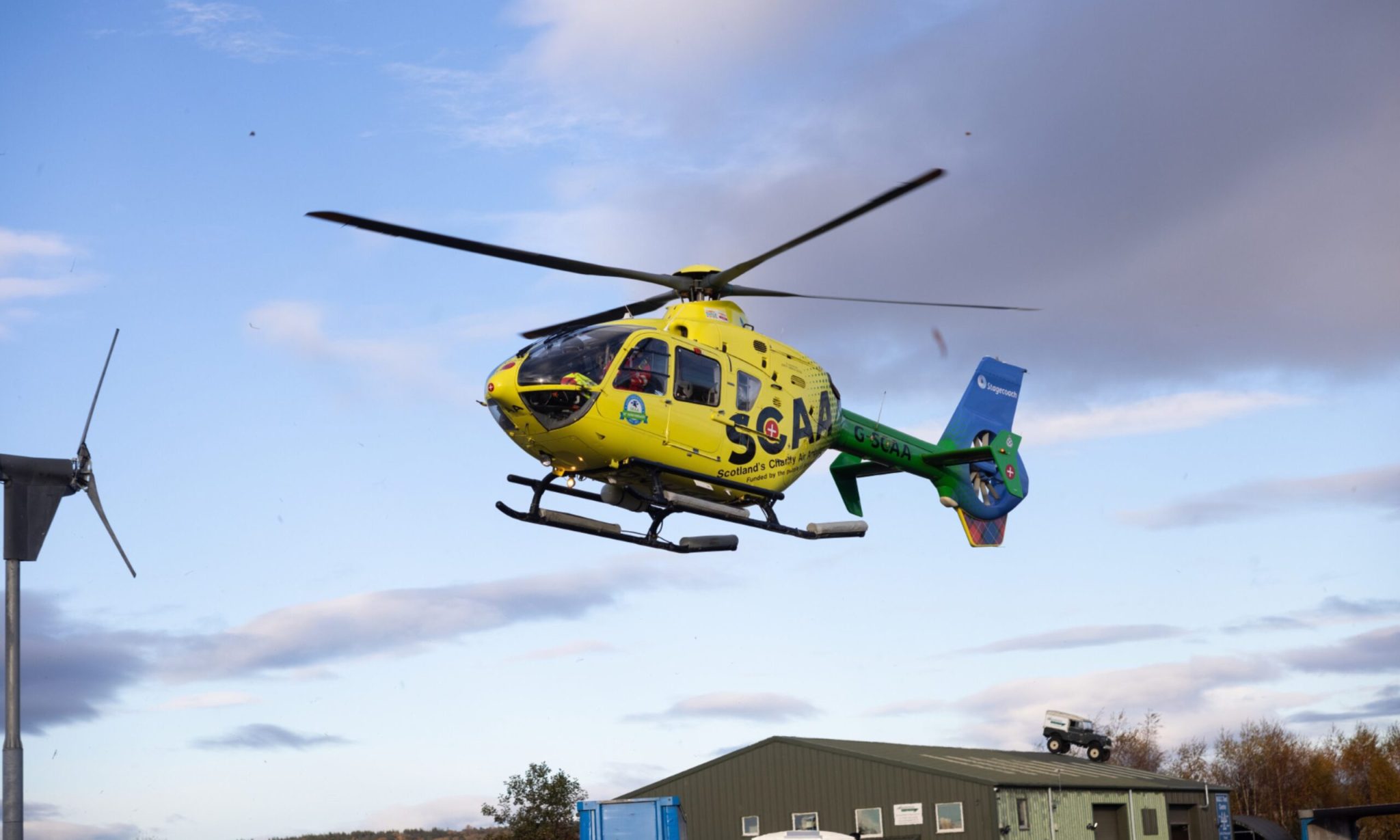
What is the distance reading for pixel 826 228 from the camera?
21203mm

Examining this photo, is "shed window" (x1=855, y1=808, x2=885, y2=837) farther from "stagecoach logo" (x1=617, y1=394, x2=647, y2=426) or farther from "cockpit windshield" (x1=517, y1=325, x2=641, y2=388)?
"cockpit windshield" (x1=517, y1=325, x2=641, y2=388)

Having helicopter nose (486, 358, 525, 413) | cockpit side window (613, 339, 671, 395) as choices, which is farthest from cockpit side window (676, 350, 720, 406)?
helicopter nose (486, 358, 525, 413)

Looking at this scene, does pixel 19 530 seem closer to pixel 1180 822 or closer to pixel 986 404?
pixel 986 404

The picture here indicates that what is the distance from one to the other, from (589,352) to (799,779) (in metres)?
19.9

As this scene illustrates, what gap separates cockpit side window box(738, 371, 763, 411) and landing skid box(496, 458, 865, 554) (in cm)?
134

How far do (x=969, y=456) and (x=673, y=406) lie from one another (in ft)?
32.3

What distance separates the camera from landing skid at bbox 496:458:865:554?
2131cm

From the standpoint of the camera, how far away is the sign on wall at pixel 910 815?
34.3 meters

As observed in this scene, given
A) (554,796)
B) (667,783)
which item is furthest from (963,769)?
(554,796)

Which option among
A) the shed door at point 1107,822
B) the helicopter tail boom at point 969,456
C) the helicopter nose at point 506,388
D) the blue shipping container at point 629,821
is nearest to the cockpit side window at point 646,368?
the helicopter nose at point 506,388

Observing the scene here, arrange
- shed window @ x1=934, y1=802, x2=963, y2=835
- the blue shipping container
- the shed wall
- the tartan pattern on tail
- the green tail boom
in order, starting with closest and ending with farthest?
the green tail boom → the tartan pattern on tail → shed window @ x1=934, y1=802, x2=963, y2=835 → the shed wall → the blue shipping container

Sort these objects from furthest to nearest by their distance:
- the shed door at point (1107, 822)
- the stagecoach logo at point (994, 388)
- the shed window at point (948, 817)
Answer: the shed door at point (1107, 822), the shed window at point (948, 817), the stagecoach logo at point (994, 388)

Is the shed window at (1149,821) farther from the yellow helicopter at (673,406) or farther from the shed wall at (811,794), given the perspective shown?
the yellow helicopter at (673,406)

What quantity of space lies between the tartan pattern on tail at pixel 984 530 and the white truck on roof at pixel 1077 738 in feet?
67.3
